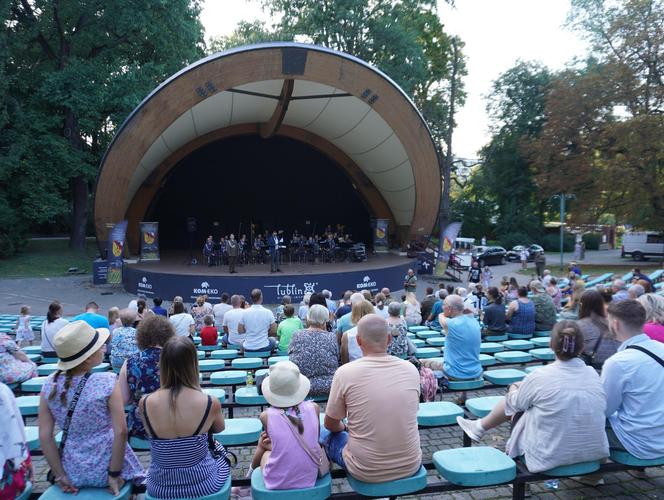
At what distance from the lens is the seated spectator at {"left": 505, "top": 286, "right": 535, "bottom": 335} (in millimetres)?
6366

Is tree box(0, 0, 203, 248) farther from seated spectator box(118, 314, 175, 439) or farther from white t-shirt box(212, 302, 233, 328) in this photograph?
seated spectator box(118, 314, 175, 439)

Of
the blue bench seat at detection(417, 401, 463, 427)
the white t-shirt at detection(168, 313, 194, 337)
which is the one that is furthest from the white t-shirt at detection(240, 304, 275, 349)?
the blue bench seat at detection(417, 401, 463, 427)

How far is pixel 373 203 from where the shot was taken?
2145 centimetres

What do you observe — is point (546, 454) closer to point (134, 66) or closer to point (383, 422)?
point (383, 422)

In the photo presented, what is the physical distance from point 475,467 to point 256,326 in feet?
11.7

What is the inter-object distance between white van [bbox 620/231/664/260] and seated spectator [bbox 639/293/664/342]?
25.0m

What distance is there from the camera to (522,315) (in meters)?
6.38

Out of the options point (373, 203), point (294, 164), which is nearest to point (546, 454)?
point (373, 203)

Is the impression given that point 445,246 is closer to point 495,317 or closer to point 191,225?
point 191,225

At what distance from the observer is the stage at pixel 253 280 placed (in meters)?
13.1

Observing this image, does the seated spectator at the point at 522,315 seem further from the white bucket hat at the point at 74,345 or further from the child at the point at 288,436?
the white bucket hat at the point at 74,345

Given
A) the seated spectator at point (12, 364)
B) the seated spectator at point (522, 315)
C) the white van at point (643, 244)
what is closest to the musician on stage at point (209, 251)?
the seated spectator at point (522, 315)

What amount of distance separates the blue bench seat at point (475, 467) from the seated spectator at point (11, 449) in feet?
A: 6.75

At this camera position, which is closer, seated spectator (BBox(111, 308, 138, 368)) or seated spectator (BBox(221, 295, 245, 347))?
seated spectator (BBox(111, 308, 138, 368))
